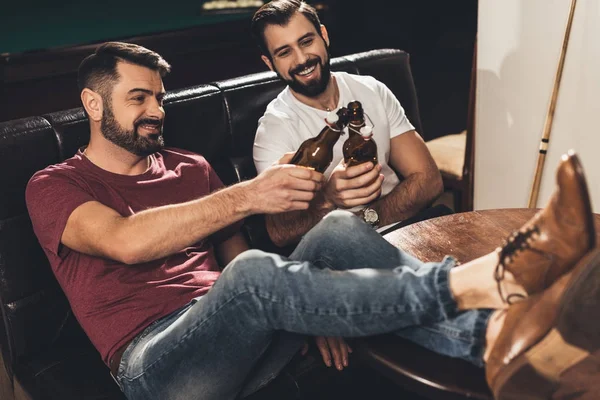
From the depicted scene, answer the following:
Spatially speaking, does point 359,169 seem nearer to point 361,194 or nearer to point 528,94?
point 361,194

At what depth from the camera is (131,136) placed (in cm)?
192

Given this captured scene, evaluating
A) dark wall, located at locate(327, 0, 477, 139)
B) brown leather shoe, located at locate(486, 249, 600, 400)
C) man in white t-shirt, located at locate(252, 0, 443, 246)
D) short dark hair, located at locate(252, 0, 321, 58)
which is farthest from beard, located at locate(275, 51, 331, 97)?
dark wall, located at locate(327, 0, 477, 139)

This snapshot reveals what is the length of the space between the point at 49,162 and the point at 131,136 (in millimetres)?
238

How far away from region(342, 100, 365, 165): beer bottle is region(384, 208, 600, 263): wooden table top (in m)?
0.26

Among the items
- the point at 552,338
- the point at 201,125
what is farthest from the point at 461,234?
the point at 201,125

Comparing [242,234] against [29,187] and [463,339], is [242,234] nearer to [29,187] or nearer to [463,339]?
[29,187]

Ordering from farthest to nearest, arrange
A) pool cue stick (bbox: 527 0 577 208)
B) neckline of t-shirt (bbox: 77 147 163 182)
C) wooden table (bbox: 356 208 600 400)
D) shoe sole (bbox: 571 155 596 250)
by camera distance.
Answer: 1. pool cue stick (bbox: 527 0 577 208)
2. neckline of t-shirt (bbox: 77 147 163 182)
3. wooden table (bbox: 356 208 600 400)
4. shoe sole (bbox: 571 155 596 250)

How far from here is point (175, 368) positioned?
152 cm

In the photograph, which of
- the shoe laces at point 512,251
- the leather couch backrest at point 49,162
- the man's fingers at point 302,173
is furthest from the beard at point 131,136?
the shoe laces at point 512,251

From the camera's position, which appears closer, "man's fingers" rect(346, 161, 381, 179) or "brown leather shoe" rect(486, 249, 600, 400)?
"brown leather shoe" rect(486, 249, 600, 400)

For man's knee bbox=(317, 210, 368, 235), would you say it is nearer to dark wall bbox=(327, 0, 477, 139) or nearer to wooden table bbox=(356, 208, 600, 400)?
wooden table bbox=(356, 208, 600, 400)

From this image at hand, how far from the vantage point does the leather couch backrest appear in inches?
70.8

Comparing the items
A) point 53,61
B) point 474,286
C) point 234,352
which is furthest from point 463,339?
point 53,61

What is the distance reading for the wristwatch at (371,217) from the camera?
7.22 ft
